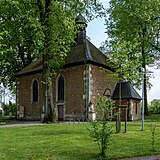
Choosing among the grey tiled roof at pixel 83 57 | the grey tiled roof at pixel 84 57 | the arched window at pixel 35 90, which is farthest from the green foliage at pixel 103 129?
the arched window at pixel 35 90

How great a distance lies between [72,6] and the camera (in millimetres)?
25984

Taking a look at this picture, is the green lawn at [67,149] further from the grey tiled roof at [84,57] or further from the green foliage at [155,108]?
the green foliage at [155,108]

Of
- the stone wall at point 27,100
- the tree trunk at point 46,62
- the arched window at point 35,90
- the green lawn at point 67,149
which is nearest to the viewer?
the green lawn at point 67,149

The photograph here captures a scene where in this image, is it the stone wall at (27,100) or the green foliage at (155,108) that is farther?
the green foliage at (155,108)

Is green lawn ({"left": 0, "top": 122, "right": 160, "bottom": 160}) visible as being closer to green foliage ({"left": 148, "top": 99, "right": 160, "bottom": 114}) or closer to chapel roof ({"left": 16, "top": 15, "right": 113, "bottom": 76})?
chapel roof ({"left": 16, "top": 15, "right": 113, "bottom": 76})

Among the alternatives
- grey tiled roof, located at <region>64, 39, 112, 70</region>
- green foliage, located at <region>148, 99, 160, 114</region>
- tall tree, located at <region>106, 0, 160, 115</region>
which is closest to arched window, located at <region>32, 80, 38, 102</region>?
grey tiled roof, located at <region>64, 39, 112, 70</region>

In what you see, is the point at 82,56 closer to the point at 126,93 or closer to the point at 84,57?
the point at 84,57

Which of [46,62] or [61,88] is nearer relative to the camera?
[46,62]

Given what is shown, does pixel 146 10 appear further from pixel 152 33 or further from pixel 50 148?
pixel 50 148

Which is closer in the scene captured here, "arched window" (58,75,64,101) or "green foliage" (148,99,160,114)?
"arched window" (58,75,64,101)

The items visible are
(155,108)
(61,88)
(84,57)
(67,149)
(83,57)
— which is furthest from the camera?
(155,108)

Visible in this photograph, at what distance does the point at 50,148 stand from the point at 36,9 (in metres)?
17.0

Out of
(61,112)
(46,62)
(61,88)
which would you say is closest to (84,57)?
(61,88)

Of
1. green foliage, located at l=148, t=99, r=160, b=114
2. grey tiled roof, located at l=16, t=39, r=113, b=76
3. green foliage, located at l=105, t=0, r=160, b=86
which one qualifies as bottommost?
green foliage, located at l=148, t=99, r=160, b=114
